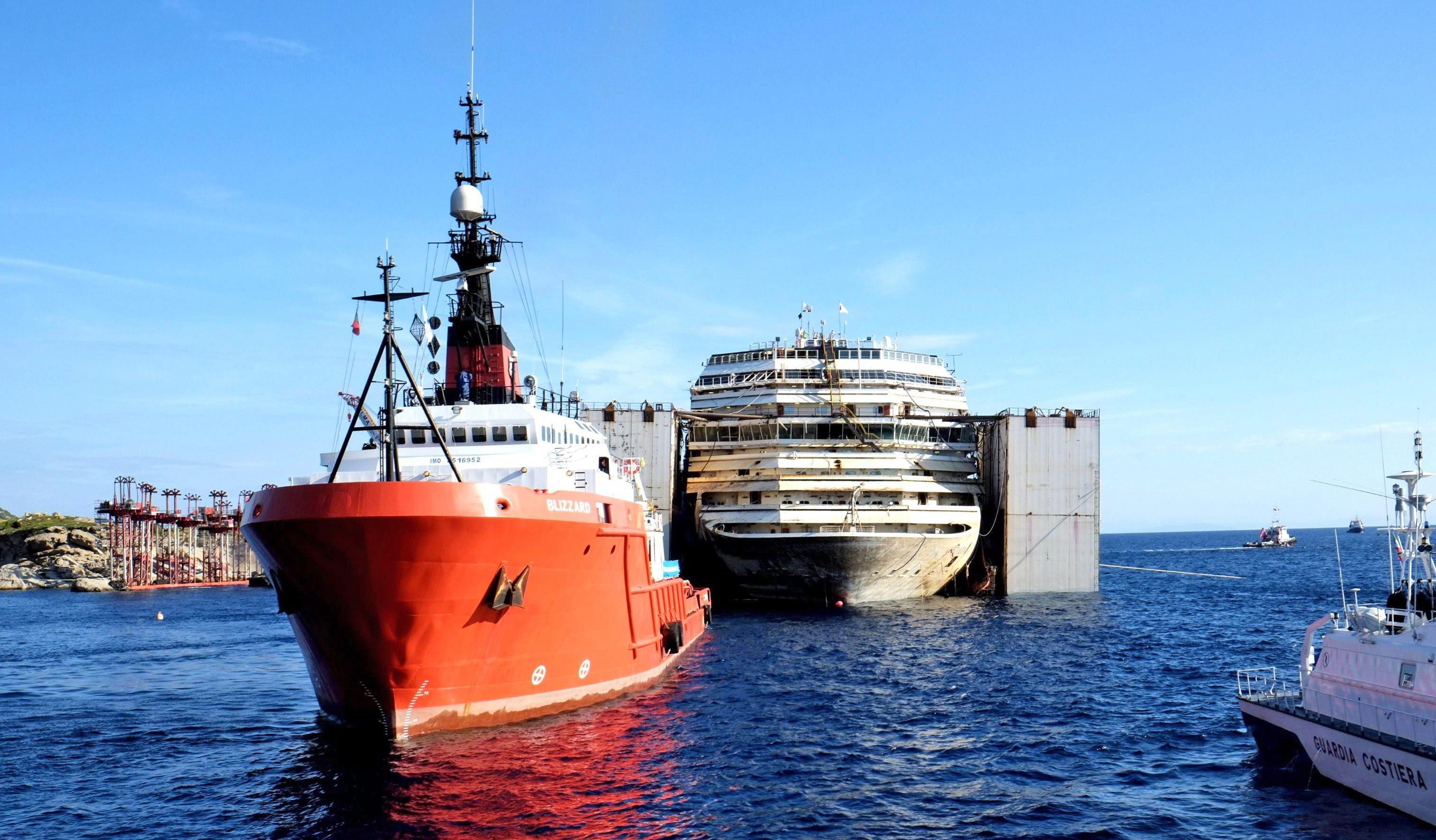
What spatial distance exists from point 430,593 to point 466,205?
16643mm

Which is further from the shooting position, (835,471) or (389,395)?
(835,471)

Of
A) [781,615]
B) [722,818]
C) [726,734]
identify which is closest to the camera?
[722,818]

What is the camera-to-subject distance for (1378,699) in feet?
59.9

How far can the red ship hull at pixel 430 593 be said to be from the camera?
64.4 feet

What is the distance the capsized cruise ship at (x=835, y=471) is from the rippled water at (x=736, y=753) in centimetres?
893

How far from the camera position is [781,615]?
4756cm

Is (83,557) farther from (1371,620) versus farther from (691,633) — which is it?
(1371,620)

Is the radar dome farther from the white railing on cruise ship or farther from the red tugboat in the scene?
the white railing on cruise ship

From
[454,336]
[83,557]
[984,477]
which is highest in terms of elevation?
[454,336]

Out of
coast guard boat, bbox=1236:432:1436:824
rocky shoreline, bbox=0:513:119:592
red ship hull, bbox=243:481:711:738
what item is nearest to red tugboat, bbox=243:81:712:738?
red ship hull, bbox=243:481:711:738

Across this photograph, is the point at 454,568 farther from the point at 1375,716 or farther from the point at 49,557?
the point at 49,557

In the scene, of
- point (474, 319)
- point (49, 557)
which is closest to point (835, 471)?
point (474, 319)

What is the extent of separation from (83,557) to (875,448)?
260 ft

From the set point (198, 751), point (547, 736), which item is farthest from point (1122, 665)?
point (198, 751)
